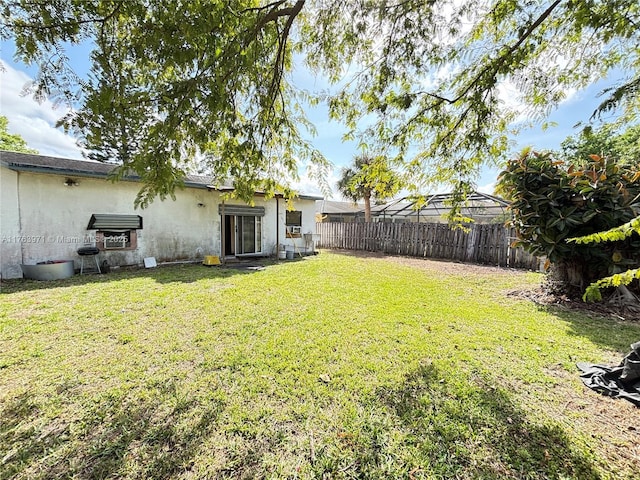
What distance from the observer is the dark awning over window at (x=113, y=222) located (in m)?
7.67

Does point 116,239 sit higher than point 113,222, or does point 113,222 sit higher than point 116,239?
point 113,222

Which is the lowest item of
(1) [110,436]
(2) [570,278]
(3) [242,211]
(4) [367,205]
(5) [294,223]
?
(1) [110,436]

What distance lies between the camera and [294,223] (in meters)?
13.0

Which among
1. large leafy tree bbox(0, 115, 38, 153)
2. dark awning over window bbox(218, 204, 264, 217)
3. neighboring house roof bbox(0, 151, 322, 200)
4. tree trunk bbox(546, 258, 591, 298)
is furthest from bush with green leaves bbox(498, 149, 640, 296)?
large leafy tree bbox(0, 115, 38, 153)

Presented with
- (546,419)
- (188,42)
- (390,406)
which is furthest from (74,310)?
(546,419)

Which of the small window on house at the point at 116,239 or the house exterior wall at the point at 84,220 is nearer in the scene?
the house exterior wall at the point at 84,220


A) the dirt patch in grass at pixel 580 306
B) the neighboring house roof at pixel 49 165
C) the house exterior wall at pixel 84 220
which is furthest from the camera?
the house exterior wall at pixel 84 220

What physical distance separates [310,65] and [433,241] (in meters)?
10.2

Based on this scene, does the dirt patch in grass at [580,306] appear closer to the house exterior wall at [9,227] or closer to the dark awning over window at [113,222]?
the dark awning over window at [113,222]

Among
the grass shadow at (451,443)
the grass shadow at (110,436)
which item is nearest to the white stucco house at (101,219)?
the grass shadow at (110,436)

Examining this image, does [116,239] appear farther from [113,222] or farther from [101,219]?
[101,219]

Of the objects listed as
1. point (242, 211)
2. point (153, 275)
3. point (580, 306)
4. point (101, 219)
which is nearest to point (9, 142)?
point (101, 219)

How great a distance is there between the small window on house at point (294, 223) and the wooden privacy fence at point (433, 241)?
3703mm

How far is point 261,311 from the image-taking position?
15.2ft
